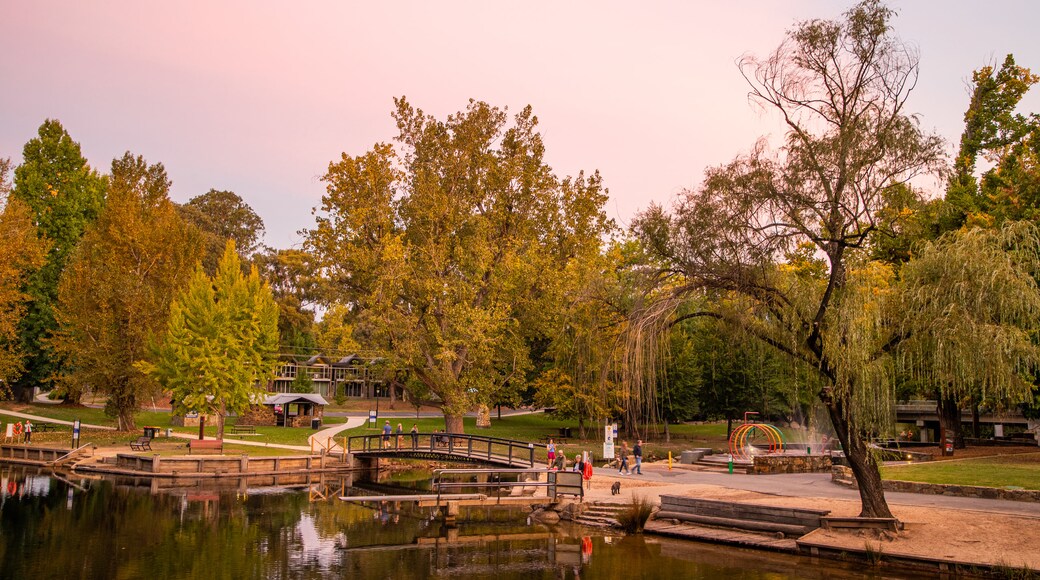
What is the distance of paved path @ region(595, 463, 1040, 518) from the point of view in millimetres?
21469

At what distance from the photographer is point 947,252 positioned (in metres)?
17.1

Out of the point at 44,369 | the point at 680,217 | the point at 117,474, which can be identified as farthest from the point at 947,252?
the point at 44,369

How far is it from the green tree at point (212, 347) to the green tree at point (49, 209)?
16.5 m


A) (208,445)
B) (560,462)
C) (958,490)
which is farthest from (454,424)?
(958,490)

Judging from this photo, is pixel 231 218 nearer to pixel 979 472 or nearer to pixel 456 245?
pixel 456 245

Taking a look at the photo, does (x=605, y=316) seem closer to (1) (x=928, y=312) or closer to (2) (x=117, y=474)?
(1) (x=928, y=312)

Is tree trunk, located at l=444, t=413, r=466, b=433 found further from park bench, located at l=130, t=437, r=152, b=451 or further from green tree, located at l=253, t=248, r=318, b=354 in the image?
green tree, located at l=253, t=248, r=318, b=354

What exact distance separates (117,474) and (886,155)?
3330cm

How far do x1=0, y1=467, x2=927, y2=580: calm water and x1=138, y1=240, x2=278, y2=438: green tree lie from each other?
12.8 metres

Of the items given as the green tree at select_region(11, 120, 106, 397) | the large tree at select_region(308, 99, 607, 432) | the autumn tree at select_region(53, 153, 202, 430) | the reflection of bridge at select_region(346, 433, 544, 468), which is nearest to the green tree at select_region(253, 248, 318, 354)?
the green tree at select_region(11, 120, 106, 397)

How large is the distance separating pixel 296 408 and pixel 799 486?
134 ft

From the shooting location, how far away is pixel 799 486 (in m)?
27.7

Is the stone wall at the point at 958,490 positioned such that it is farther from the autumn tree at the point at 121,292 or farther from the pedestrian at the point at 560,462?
the autumn tree at the point at 121,292

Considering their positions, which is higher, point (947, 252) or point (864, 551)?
point (947, 252)
